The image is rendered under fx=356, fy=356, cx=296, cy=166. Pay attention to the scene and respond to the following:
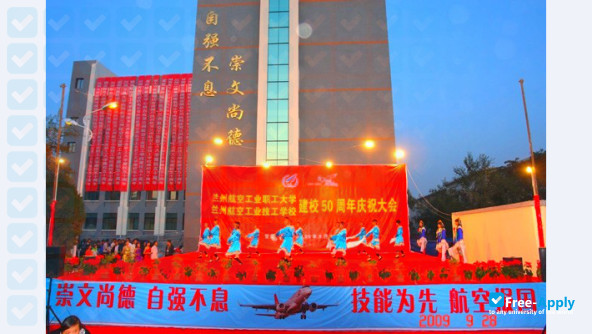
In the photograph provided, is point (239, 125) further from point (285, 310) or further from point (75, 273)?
point (285, 310)

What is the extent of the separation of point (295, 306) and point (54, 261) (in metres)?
4.50

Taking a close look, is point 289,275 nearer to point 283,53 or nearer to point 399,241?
point 399,241

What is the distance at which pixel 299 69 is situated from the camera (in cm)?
1569

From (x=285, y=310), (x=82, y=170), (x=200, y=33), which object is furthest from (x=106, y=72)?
(x=285, y=310)

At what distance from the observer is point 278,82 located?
1556cm

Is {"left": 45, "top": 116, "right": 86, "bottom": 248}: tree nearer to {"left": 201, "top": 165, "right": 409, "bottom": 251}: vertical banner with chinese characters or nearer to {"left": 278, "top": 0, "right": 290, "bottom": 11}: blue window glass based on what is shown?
{"left": 201, "top": 165, "right": 409, "bottom": 251}: vertical banner with chinese characters

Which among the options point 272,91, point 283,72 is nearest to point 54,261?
point 272,91

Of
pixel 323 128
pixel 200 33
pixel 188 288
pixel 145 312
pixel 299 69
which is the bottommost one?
pixel 145 312

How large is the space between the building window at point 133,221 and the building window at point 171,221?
243cm

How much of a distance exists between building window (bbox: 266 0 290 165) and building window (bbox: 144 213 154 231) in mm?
20119

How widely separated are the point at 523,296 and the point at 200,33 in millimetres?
15477

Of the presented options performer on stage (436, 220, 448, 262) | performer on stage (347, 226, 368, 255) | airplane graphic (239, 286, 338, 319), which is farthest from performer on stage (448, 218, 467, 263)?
airplane graphic (239, 286, 338, 319)

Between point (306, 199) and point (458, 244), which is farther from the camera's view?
point (306, 199)

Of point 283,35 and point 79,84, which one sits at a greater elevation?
point 79,84
